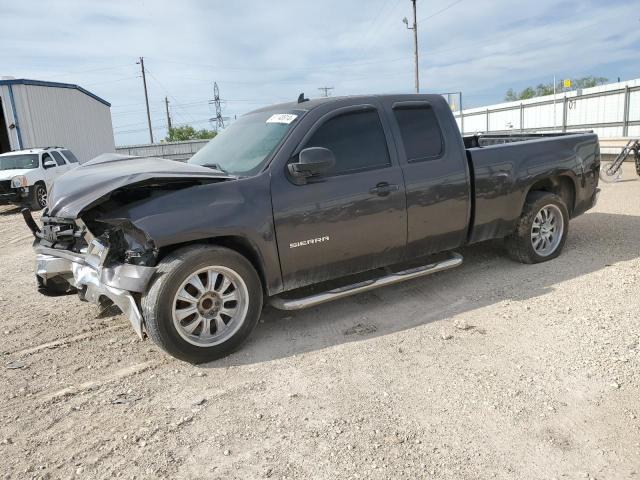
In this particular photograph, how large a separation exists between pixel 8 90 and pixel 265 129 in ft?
67.0

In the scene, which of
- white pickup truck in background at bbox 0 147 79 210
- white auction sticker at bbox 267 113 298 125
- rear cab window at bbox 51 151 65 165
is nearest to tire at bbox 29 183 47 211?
white pickup truck in background at bbox 0 147 79 210

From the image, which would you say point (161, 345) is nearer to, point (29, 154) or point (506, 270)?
point (506, 270)

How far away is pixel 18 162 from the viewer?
50.9ft

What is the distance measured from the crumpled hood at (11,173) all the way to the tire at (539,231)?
14.2 metres

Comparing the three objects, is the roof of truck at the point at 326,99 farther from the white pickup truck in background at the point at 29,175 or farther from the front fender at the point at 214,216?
the white pickup truck in background at the point at 29,175

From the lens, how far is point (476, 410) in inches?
121

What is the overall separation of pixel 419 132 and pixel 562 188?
7.86ft

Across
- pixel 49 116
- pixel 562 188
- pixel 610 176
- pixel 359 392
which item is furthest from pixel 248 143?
pixel 49 116

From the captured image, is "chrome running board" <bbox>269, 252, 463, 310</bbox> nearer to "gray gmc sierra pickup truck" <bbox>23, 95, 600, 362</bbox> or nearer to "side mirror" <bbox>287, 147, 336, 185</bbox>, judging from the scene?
"gray gmc sierra pickup truck" <bbox>23, 95, 600, 362</bbox>

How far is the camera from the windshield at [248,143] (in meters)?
4.23

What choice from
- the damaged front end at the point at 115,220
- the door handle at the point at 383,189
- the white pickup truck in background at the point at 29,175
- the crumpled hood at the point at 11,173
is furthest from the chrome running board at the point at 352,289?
the crumpled hood at the point at 11,173

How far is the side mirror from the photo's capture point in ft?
12.9

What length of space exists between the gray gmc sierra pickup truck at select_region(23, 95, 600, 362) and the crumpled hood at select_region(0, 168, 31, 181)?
12025mm

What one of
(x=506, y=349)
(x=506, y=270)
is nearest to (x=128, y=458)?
(x=506, y=349)
